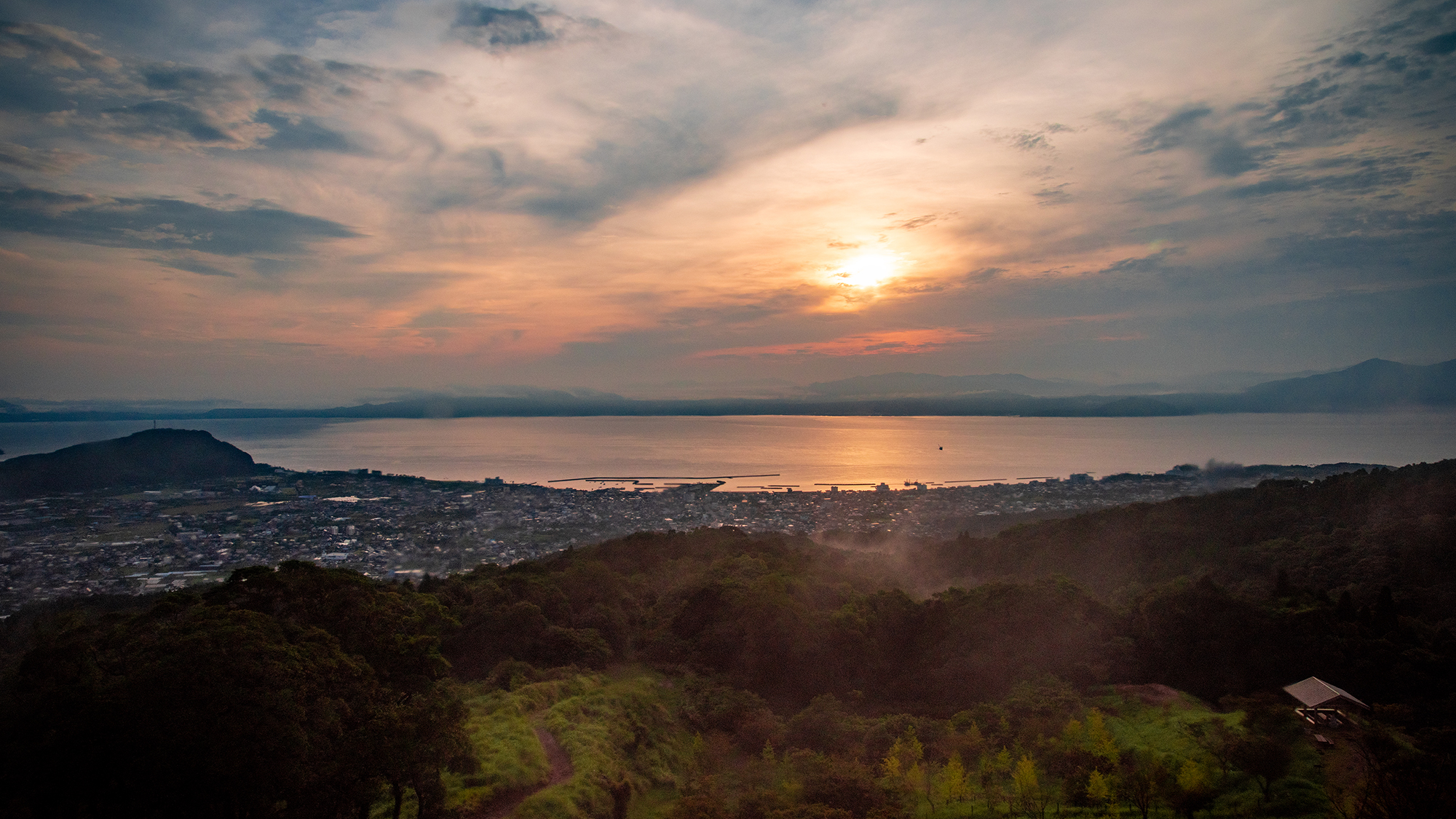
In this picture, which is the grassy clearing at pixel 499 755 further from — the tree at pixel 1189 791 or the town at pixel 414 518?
the tree at pixel 1189 791

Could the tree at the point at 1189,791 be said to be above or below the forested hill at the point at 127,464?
below

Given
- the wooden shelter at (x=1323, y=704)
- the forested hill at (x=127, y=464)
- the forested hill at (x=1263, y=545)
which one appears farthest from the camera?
the forested hill at (x=127, y=464)

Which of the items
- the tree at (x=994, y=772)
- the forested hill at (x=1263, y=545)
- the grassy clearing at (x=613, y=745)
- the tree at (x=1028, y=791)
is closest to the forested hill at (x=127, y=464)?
the grassy clearing at (x=613, y=745)

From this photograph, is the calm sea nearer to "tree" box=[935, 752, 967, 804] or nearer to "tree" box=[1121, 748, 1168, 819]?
"tree" box=[935, 752, 967, 804]

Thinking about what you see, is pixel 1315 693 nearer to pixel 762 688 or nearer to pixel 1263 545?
pixel 762 688

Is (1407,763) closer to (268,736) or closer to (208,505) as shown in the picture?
(268,736)

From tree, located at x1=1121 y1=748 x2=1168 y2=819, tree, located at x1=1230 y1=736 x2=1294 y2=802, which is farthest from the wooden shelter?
tree, located at x1=1121 y1=748 x2=1168 y2=819

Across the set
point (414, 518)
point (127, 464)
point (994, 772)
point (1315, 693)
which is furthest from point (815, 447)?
point (994, 772)

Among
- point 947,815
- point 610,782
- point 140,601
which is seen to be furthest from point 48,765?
point 140,601
